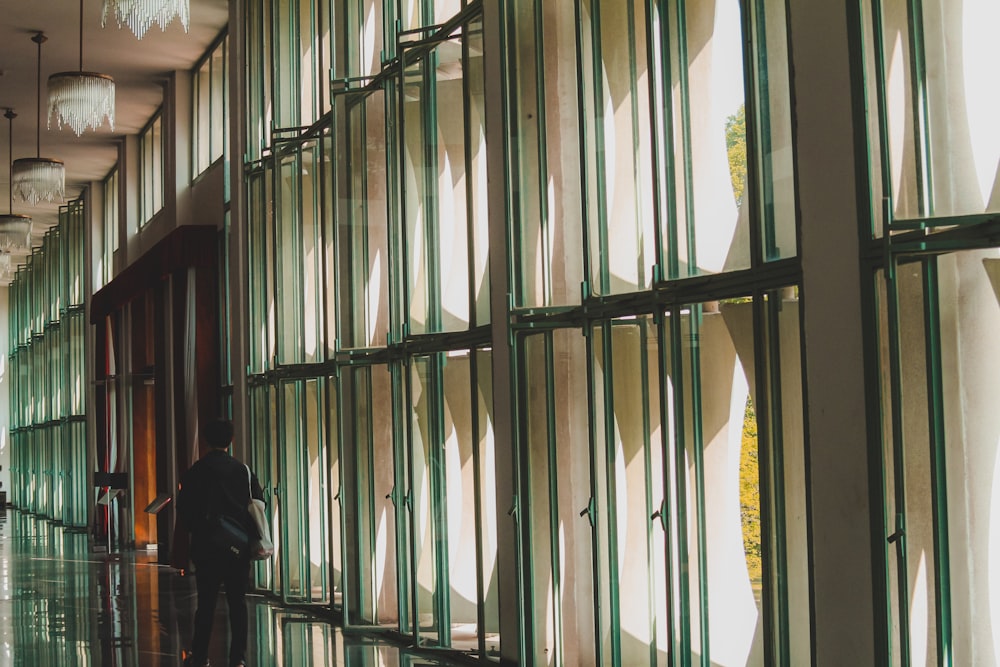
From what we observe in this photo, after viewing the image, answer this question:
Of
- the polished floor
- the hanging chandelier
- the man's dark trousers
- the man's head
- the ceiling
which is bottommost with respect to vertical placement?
the polished floor

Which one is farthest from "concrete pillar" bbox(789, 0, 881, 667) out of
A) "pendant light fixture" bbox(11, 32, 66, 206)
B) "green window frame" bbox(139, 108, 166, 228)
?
"green window frame" bbox(139, 108, 166, 228)

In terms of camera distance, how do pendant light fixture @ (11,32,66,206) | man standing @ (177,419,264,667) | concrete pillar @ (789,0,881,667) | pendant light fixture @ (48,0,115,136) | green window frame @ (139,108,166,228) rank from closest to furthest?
1. concrete pillar @ (789,0,881,667)
2. man standing @ (177,419,264,667)
3. pendant light fixture @ (48,0,115,136)
4. pendant light fixture @ (11,32,66,206)
5. green window frame @ (139,108,166,228)

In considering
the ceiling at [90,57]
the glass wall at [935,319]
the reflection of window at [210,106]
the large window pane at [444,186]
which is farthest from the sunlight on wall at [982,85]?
the reflection of window at [210,106]

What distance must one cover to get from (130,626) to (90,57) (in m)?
9.84

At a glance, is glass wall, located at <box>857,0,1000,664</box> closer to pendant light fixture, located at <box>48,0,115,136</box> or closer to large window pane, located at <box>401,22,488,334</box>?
large window pane, located at <box>401,22,488,334</box>

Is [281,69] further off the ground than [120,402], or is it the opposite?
[281,69]

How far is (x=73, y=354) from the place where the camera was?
2744 centimetres

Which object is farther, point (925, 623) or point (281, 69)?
point (281, 69)

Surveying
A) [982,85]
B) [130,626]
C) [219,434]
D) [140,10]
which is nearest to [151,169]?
[130,626]

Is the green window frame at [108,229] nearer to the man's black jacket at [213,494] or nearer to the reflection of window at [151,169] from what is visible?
the reflection of window at [151,169]

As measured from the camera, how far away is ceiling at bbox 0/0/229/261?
15.9 meters

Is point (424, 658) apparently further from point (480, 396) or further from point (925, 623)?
point (925, 623)

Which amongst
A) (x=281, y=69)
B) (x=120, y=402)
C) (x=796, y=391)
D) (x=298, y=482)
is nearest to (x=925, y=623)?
(x=796, y=391)

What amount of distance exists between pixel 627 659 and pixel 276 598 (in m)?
6.85
